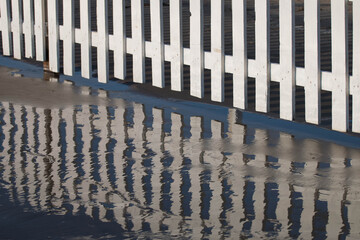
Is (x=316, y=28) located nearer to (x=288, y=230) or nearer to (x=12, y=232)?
(x=288, y=230)

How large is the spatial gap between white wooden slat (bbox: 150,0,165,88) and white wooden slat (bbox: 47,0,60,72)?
5.02 feet

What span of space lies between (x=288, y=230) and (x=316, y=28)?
2433mm

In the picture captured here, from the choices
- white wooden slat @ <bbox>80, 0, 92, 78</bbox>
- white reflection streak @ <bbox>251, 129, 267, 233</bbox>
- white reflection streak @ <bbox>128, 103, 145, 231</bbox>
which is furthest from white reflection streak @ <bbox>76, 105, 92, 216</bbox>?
white wooden slat @ <bbox>80, 0, 92, 78</bbox>

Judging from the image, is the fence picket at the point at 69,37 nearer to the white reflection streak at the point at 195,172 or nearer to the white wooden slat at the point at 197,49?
the white wooden slat at the point at 197,49

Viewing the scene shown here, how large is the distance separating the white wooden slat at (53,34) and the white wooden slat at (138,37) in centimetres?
124

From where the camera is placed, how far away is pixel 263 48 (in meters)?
7.02

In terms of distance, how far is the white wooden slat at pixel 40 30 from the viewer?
9328 millimetres

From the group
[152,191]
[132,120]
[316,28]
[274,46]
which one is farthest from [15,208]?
[274,46]

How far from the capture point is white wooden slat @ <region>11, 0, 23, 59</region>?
9711mm

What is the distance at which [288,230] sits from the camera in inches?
177

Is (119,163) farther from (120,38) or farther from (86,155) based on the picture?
(120,38)

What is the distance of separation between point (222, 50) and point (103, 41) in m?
1.65

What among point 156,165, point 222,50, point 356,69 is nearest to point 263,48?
point 222,50

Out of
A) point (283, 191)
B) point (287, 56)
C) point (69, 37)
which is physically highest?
point (287, 56)
